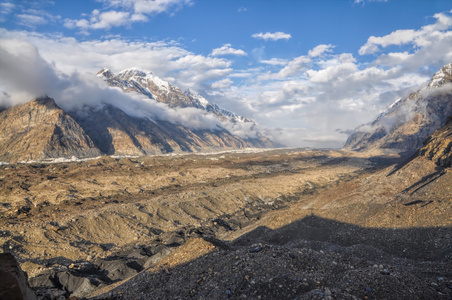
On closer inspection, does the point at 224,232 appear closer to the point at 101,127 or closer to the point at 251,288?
the point at 251,288

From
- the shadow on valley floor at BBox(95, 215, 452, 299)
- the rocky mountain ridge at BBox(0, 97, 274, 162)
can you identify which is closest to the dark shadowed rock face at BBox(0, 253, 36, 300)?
the shadow on valley floor at BBox(95, 215, 452, 299)

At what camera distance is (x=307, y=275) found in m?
9.20

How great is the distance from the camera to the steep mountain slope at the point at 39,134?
122m

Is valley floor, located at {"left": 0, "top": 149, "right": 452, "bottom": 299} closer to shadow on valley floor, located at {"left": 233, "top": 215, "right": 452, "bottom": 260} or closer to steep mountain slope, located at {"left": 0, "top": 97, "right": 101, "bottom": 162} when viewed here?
shadow on valley floor, located at {"left": 233, "top": 215, "right": 452, "bottom": 260}

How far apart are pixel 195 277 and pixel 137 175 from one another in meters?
41.3

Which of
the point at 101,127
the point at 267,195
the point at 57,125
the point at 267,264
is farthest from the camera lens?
the point at 101,127

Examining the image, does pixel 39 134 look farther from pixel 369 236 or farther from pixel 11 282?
pixel 11 282

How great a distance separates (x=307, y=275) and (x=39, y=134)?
155 meters

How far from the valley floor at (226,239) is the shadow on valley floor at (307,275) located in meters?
0.05

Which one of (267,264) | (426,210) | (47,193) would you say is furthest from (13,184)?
(426,210)

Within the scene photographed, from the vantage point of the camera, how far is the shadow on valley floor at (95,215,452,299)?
26.0 feet

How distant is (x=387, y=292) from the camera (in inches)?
301

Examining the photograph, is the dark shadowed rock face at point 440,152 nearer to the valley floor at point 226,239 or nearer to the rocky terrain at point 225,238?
the rocky terrain at point 225,238

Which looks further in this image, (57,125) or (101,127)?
(101,127)
